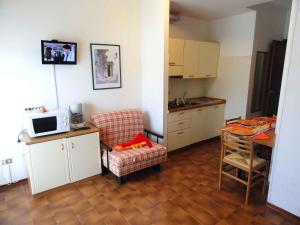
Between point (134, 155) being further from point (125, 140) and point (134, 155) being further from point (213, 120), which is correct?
point (213, 120)

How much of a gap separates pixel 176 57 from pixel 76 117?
2036 millimetres

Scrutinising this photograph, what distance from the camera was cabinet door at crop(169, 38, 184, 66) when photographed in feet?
11.7

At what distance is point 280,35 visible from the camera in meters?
4.41

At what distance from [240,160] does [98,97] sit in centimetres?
228

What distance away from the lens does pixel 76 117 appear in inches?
114

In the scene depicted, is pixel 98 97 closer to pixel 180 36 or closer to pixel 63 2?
pixel 63 2

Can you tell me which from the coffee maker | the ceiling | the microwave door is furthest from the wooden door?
the microwave door

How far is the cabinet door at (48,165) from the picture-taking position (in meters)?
2.45

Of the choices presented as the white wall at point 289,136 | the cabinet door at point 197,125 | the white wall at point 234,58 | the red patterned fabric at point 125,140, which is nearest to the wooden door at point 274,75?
the white wall at point 234,58

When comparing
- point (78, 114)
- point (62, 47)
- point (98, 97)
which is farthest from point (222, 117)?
point (62, 47)

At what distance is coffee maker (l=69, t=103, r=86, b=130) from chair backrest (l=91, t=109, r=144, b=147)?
8.1 inches

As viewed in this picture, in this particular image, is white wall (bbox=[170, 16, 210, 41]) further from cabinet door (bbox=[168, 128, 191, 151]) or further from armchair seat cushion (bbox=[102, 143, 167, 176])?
armchair seat cushion (bbox=[102, 143, 167, 176])

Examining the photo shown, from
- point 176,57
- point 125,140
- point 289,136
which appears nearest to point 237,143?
point 289,136

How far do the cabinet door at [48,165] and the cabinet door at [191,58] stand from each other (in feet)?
8.37
